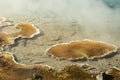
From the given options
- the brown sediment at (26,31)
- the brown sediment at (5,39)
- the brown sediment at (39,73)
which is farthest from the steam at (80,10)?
the brown sediment at (39,73)

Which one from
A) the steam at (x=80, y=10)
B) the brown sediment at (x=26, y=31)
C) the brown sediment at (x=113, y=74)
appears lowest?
the steam at (x=80, y=10)

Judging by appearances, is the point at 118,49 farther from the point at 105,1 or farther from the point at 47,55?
the point at 105,1

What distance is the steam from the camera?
1475cm

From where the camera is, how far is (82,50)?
465 inches

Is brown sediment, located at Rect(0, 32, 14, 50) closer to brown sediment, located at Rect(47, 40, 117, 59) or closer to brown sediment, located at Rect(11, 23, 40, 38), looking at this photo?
brown sediment, located at Rect(11, 23, 40, 38)

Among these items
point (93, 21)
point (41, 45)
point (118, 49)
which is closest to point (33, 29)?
point (41, 45)

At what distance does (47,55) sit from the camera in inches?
453

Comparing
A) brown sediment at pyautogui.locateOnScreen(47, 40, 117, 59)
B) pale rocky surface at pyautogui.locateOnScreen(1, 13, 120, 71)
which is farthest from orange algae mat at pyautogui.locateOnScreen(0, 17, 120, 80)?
pale rocky surface at pyautogui.locateOnScreen(1, 13, 120, 71)

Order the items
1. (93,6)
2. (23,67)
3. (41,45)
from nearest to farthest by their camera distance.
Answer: (23,67) → (41,45) → (93,6)

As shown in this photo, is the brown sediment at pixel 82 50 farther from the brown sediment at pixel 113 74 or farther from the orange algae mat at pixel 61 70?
the brown sediment at pixel 113 74

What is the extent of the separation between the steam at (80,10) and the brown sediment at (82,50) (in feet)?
5.73

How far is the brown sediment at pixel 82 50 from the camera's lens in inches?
450

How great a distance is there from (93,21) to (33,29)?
279cm

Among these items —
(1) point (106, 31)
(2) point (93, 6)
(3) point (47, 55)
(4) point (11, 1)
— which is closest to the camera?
(3) point (47, 55)
